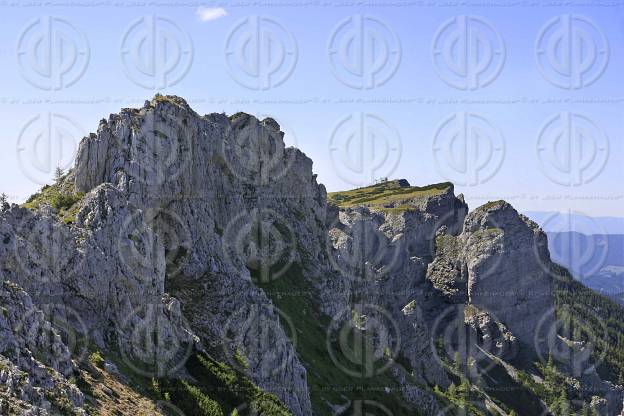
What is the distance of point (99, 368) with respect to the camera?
42031mm

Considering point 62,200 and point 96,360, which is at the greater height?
point 62,200

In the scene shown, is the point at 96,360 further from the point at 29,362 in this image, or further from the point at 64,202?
the point at 64,202

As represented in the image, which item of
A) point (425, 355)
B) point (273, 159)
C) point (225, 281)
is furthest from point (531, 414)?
point (225, 281)

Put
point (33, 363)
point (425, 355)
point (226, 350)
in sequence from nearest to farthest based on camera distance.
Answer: point (33, 363) → point (226, 350) → point (425, 355)

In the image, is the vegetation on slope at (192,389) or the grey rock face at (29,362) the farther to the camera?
the vegetation on slope at (192,389)

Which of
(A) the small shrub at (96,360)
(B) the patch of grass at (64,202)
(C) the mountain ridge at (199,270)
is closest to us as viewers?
(A) the small shrub at (96,360)

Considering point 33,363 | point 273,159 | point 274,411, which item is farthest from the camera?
point 273,159

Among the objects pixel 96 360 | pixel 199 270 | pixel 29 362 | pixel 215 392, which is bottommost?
pixel 215 392

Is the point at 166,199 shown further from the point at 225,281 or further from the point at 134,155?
the point at 225,281

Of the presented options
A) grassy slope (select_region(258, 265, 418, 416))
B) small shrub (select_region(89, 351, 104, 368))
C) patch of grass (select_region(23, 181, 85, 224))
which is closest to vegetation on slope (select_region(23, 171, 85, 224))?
patch of grass (select_region(23, 181, 85, 224))

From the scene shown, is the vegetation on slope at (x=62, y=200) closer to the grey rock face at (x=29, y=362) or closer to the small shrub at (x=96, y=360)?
the small shrub at (x=96, y=360)

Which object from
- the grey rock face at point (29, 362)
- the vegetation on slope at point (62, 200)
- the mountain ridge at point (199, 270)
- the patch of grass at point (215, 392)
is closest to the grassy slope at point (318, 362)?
the mountain ridge at point (199, 270)

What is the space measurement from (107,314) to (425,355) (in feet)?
442

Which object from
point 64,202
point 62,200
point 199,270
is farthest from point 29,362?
point 199,270
